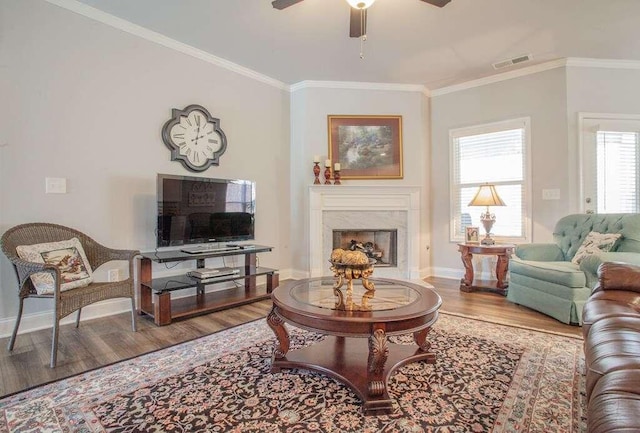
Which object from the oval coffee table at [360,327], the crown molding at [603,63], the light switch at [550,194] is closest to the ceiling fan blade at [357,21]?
the oval coffee table at [360,327]

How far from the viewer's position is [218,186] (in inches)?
139

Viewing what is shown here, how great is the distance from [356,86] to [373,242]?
218cm

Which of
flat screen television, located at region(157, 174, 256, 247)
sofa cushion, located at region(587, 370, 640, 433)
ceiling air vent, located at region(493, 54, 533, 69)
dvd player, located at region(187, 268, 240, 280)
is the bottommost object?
dvd player, located at region(187, 268, 240, 280)

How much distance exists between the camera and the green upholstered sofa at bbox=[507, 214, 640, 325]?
2.79 metres

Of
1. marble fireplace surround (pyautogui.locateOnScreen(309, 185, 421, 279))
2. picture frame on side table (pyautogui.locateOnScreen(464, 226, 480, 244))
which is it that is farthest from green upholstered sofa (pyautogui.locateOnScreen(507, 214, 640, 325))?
marble fireplace surround (pyautogui.locateOnScreen(309, 185, 421, 279))

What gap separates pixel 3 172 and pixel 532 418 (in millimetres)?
3777

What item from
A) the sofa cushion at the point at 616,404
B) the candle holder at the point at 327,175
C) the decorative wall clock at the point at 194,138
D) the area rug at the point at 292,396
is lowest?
the area rug at the point at 292,396

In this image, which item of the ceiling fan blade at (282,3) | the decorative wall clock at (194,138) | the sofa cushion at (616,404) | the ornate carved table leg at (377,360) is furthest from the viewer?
the decorative wall clock at (194,138)

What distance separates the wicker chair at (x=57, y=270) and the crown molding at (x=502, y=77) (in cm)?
444

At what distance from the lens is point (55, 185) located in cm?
282

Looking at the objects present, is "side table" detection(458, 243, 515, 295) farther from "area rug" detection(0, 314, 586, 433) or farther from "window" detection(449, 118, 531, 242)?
"area rug" detection(0, 314, 586, 433)

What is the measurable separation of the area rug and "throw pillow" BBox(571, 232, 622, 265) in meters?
1.15

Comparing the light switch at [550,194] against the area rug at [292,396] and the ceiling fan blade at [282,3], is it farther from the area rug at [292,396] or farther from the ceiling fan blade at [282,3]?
the ceiling fan blade at [282,3]

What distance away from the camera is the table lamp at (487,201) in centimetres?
400
